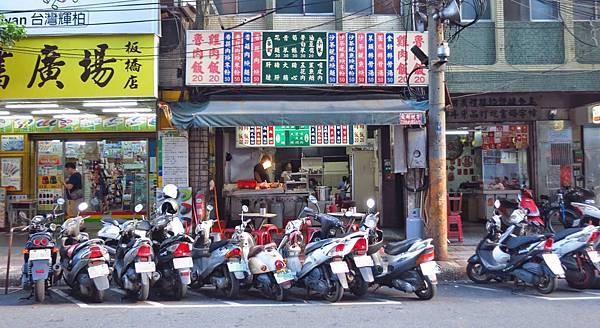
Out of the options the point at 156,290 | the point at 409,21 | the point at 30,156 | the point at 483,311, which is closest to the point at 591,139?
the point at 409,21

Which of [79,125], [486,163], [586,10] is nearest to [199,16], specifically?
[79,125]

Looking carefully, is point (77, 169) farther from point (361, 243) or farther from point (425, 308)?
point (425, 308)

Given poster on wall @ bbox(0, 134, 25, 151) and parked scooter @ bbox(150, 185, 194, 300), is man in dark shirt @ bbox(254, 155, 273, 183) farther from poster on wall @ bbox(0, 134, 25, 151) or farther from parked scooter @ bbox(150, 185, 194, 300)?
poster on wall @ bbox(0, 134, 25, 151)

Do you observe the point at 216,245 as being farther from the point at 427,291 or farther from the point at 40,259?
the point at 427,291

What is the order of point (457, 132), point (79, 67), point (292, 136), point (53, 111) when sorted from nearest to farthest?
point (79, 67), point (53, 111), point (292, 136), point (457, 132)

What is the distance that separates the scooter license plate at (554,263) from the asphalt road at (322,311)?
14.9 inches

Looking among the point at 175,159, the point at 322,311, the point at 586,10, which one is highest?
the point at 586,10

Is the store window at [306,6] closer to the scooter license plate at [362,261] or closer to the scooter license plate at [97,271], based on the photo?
the scooter license plate at [362,261]

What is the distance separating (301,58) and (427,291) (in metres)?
6.07

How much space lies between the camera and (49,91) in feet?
34.2

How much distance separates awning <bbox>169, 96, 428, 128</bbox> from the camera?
10.2m

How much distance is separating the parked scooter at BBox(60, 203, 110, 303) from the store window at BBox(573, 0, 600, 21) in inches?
453

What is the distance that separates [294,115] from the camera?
10336 mm

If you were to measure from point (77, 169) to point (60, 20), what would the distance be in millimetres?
4562
